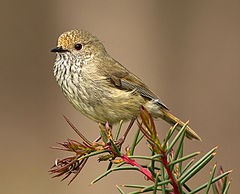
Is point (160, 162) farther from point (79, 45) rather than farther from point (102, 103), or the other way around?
point (79, 45)

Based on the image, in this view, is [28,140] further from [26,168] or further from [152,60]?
[152,60]

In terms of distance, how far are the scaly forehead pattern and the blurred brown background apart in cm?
222

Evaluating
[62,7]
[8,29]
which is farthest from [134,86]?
[8,29]

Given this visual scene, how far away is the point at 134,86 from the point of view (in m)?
3.54

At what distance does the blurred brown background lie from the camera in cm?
561

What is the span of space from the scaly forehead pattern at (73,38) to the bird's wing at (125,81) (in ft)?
0.91

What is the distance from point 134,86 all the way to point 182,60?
2.64 meters

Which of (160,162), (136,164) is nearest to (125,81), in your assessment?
(136,164)

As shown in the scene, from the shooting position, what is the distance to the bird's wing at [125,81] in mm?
3414

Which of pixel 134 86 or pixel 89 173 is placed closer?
pixel 134 86

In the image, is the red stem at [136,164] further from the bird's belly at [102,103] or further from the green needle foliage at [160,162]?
the bird's belly at [102,103]

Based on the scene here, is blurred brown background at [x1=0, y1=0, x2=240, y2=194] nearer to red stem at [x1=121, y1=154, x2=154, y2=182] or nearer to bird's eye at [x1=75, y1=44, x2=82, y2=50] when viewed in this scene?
bird's eye at [x1=75, y1=44, x2=82, y2=50]

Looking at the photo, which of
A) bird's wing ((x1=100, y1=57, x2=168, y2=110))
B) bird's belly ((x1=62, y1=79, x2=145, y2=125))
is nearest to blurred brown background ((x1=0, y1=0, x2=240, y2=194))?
bird's wing ((x1=100, y1=57, x2=168, y2=110))

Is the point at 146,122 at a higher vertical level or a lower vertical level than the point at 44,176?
higher
